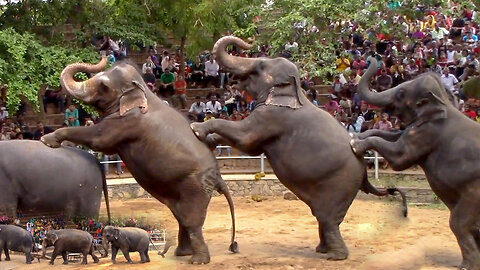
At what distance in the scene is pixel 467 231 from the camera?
9789 mm

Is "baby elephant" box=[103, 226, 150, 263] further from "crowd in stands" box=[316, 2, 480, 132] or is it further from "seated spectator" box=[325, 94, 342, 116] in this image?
"seated spectator" box=[325, 94, 342, 116]

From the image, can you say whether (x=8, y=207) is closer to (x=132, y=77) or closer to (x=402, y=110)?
(x=132, y=77)

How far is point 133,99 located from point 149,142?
0.57 metres

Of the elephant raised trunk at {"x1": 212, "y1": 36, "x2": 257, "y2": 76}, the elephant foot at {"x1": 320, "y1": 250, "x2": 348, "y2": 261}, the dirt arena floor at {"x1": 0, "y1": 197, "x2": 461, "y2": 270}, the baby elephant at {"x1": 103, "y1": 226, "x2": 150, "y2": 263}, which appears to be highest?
the elephant raised trunk at {"x1": 212, "y1": 36, "x2": 257, "y2": 76}

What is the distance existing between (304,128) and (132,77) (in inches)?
86.4

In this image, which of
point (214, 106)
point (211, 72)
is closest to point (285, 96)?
point (214, 106)

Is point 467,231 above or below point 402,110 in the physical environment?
below

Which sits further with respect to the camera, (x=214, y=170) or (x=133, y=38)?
(x=133, y=38)

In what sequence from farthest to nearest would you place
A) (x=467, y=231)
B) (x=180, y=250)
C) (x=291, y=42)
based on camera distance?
(x=291, y=42) < (x=180, y=250) < (x=467, y=231)

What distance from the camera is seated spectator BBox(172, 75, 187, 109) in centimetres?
2266

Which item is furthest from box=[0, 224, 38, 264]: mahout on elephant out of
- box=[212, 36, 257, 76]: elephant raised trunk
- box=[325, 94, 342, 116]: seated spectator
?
box=[325, 94, 342, 116]: seated spectator

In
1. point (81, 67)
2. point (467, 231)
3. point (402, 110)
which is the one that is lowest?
point (467, 231)

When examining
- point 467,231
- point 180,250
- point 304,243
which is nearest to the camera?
point 467,231

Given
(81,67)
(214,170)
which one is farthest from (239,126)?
(81,67)
